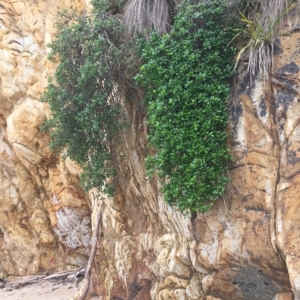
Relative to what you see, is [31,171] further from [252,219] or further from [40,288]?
[252,219]

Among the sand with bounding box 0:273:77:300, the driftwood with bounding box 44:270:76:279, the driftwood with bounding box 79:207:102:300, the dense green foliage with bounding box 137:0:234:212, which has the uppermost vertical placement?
the dense green foliage with bounding box 137:0:234:212

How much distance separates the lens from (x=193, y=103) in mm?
4711

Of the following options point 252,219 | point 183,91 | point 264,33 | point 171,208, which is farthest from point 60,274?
point 264,33

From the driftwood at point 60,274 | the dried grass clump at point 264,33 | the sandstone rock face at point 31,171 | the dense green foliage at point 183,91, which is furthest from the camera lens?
the driftwood at point 60,274

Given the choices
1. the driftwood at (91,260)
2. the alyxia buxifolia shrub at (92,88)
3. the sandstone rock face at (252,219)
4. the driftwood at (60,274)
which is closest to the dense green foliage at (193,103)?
the sandstone rock face at (252,219)

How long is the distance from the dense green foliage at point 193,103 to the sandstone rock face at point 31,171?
18.5ft

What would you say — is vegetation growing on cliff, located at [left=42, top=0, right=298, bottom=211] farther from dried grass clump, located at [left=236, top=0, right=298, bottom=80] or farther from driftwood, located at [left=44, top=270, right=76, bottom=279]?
driftwood, located at [left=44, top=270, right=76, bottom=279]

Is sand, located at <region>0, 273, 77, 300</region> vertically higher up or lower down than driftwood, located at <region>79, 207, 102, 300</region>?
lower down

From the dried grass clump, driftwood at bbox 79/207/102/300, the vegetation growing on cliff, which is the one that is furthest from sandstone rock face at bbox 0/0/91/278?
the dried grass clump

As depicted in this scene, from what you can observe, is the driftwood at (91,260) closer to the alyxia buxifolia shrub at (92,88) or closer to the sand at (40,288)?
the sand at (40,288)

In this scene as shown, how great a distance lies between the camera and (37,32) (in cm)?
1085

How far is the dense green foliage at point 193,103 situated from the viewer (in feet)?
15.4

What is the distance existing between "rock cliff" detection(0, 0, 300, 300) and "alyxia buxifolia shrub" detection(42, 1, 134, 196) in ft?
1.49

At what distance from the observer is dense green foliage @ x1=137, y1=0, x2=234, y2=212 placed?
468 cm
